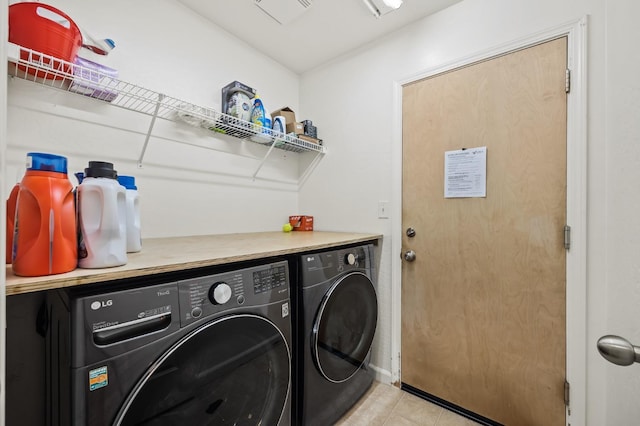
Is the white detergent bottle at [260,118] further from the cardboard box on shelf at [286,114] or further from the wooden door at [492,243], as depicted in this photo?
the wooden door at [492,243]

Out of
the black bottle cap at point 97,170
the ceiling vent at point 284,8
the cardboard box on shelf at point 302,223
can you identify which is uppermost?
the ceiling vent at point 284,8

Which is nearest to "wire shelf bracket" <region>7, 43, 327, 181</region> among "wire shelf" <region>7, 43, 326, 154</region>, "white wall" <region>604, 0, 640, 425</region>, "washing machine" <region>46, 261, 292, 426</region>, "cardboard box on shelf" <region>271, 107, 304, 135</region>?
"wire shelf" <region>7, 43, 326, 154</region>

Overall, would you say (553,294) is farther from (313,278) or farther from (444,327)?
(313,278)

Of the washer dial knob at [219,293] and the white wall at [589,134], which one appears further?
the washer dial knob at [219,293]

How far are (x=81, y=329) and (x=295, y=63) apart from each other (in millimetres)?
2296

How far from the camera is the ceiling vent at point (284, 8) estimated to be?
1619 mm

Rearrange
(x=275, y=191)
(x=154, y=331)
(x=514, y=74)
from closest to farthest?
(x=154, y=331)
(x=514, y=74)
(x=275, y=191)

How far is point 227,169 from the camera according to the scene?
1.92m

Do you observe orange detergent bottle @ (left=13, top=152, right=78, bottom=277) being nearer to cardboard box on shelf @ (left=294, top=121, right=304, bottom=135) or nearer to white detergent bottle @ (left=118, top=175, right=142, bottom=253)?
white detergent bottle @ (left=118, top=175, right=142, bottom=253)

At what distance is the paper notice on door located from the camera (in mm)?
1531

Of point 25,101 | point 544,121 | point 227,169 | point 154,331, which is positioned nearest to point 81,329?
point 154,331

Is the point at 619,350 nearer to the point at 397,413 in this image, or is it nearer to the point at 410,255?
the point at 410,255

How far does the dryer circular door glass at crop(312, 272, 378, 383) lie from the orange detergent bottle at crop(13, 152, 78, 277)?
3.34 feet

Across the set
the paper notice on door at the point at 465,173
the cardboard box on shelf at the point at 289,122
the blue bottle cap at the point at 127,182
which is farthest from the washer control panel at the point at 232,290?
the cardboard box on shelf at the point at 289,122
